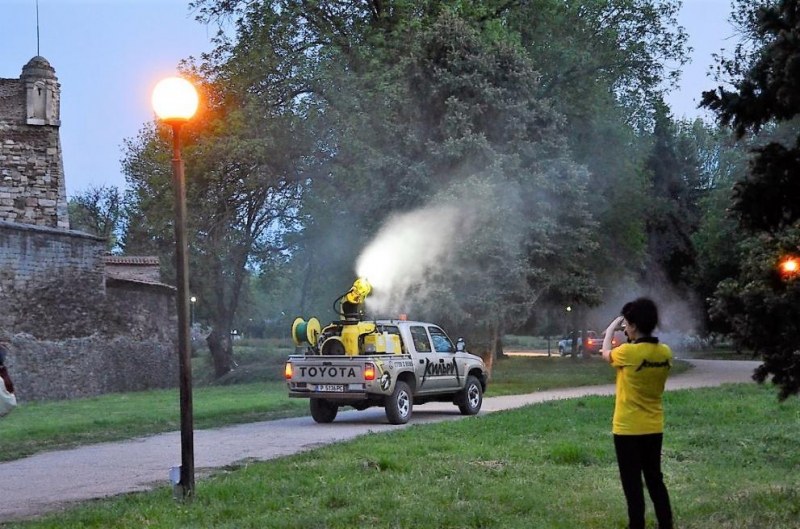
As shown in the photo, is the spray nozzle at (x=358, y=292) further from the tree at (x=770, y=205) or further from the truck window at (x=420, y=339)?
the tree at (x=770, y=205)

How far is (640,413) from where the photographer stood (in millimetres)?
7410

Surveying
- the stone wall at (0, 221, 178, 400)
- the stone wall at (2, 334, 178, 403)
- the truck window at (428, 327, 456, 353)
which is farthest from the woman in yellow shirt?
the stone wall at (0, 221, 178, 400)

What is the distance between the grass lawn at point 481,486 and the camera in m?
8.40

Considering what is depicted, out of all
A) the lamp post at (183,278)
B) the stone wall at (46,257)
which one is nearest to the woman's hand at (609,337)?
the lamp post at (183,278)

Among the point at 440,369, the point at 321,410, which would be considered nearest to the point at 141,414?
the point at 321,410

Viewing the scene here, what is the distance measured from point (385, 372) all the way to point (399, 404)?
703 mm

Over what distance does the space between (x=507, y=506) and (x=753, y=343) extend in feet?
8.43

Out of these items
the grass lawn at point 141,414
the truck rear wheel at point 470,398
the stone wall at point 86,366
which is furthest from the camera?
the stone wall at point 86,366

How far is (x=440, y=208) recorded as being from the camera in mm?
28875

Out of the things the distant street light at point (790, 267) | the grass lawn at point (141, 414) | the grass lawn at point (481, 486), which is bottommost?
the grass lawn at point (481, 486)

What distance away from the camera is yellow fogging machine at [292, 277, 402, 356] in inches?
757

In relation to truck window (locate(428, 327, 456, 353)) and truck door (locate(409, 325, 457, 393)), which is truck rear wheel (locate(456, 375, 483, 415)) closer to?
truck door (locate(409, 325, 457, 393))

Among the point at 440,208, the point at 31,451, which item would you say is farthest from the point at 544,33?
the point at 31,451

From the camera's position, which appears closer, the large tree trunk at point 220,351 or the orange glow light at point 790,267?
the orange glow light at point 790,267
